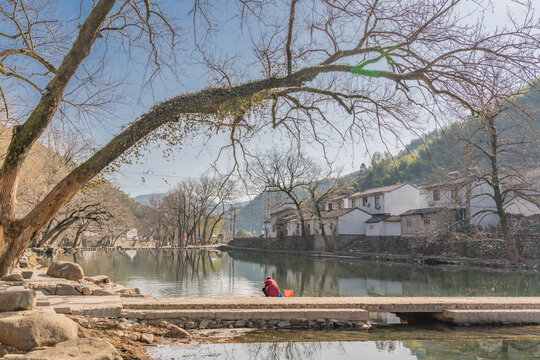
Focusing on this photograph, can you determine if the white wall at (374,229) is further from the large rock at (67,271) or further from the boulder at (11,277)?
the boulder at (11,277)

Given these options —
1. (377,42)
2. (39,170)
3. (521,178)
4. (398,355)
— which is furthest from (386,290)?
(39,170)

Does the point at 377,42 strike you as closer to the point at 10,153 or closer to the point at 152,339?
the point at 152,339

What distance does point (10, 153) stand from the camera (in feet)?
29.0

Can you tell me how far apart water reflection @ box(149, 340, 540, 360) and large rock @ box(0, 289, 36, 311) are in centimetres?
212

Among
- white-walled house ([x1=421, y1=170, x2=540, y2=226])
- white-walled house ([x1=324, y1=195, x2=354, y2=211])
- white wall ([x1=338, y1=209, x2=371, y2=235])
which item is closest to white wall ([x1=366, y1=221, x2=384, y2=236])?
white wall ([x1=338, y1=209, x2=371, y2=235])

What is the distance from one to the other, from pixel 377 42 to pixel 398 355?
6409 millimetres

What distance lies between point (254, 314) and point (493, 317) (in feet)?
18.5

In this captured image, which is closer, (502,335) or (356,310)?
(502,335)

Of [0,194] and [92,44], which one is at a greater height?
[92,44]

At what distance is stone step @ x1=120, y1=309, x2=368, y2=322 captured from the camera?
29.1ft

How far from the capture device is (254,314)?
30.2 ft

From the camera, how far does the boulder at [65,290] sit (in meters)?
10.7

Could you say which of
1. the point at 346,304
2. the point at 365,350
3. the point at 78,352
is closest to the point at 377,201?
the point at 346,304

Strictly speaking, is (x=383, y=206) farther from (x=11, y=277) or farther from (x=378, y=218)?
(x=11, y=277)
